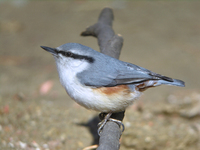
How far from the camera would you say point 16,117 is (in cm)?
353

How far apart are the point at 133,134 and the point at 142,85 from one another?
122cm

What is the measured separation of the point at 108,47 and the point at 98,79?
723 millimetres

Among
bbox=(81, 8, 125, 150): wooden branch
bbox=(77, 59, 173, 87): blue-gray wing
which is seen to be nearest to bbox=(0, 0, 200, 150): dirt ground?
bbox=(81, 8, 125, 150): wooden branch

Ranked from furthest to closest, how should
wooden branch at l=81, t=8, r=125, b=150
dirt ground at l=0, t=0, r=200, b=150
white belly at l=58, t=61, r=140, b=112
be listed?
dirt ground at l=0, t=0, r=200, b=150, white belly at l=58, t=61, r=140, b=112, wooden branch at l=81, t=8, r=125, b=150

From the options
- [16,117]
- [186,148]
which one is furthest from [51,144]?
[186,148]

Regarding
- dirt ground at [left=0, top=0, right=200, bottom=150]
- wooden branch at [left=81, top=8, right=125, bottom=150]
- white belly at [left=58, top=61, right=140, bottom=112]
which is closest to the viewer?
wooden branch at [left=81, top=8, right=125, bottom=150]

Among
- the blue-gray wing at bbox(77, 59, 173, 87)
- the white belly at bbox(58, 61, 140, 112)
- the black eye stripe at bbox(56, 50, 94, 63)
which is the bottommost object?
the white belly at bbox(58, 61, 140, 112)

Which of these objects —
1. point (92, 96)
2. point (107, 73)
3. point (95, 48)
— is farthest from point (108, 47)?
point (95, 48)

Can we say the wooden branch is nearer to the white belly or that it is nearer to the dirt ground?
the white belly

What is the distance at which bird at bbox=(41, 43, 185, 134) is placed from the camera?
8.03ft

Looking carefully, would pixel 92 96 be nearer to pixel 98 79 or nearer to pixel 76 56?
pixel 98 79

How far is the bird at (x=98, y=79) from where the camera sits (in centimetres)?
245

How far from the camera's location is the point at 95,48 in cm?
557

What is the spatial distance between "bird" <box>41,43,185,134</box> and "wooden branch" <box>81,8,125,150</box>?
177 millimetres
